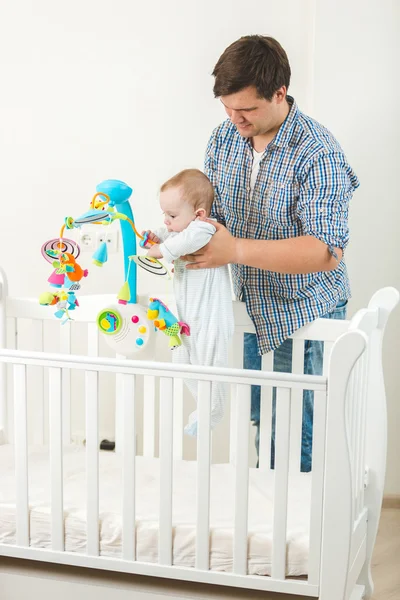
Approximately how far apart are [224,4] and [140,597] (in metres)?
1.76

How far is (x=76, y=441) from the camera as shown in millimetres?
2768

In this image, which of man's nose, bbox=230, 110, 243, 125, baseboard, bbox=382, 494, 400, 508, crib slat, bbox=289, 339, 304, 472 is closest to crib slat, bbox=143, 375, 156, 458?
crib slat, bbox=289, 339, 304, 472

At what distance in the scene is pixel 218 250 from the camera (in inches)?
72.2

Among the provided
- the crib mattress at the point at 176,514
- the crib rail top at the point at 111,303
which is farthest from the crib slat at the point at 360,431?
the crib rail top at the point at 111,303

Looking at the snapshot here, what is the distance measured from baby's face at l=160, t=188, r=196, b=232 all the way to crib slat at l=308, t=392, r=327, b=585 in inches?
20.2

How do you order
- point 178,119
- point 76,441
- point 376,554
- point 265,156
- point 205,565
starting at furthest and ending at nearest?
point 76,441
point 178,119
point 376,554
point 265,156
point 205,565

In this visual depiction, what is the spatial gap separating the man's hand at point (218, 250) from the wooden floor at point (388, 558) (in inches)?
41.0

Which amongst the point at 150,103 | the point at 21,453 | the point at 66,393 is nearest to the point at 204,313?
the point at 21,453

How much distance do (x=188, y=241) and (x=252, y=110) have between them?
34 centimetres

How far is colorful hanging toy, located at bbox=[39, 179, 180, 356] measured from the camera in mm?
1835

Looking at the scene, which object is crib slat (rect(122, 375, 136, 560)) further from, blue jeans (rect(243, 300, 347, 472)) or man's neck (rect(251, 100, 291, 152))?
man's neck (rect(251, 100, 291, 152))

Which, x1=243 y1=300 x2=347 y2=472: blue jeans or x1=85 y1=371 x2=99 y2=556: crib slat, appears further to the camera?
x1=243 y1=300 x2=347 y2=472: blue jeans

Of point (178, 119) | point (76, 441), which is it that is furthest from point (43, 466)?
point (178, 119)

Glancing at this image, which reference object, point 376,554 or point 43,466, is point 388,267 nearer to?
point 376,554
